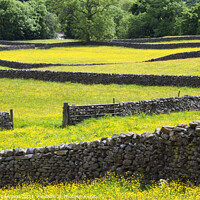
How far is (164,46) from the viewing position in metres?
62.4

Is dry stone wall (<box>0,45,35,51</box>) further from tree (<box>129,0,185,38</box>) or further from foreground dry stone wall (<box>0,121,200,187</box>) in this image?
foreground dry stone wall (<box>0,121,200,187</box>)

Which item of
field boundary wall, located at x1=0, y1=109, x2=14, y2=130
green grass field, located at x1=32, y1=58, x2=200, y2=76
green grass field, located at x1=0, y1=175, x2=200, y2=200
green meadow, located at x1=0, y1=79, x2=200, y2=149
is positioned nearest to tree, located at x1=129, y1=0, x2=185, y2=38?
green grass field, located at x1=32, y1=58, x2=200, y2=76

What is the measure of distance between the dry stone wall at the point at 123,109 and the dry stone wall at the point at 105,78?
9992mm

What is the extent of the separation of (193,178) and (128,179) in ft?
6.13

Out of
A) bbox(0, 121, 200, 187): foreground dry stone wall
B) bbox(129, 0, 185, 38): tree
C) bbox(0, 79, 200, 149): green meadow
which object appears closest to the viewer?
bbox(0, 121, 200, 187): foreground dry stone wall

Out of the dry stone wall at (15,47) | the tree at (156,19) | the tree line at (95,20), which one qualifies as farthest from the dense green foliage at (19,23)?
the dry stone wall at (15,47)

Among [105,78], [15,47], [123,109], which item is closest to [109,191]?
[123,109]

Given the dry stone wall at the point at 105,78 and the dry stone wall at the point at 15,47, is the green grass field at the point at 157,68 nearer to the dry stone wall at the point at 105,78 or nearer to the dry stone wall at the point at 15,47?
the dry stone wall at the point at 105,78

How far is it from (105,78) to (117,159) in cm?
2365

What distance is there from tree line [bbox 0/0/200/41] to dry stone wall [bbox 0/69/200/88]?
43.2 metres

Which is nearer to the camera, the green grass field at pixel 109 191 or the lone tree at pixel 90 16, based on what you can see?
the green grass field at pixel 109 191

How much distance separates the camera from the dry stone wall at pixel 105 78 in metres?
29.3

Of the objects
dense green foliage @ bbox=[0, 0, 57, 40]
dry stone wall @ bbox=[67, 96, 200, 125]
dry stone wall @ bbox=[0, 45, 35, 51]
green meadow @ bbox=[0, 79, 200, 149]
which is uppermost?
dense green foliage @ bbox=[0, 0, 57, 40]

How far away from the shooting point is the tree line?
259ft
